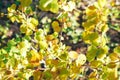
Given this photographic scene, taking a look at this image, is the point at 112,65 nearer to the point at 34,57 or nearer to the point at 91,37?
the point at 91,37

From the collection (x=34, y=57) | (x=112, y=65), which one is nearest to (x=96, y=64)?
(x=112, y=65)

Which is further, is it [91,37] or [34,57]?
[34,57]

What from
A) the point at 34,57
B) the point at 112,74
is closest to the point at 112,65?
the point at 112,74

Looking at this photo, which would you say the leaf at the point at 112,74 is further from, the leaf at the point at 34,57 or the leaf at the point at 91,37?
the leaf at the point at 34,57

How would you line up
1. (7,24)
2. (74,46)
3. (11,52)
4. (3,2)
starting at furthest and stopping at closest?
(3,2) → (7,24) → (74,46) → (11,52)

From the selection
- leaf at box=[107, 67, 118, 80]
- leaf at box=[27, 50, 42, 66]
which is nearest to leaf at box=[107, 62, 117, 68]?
leaf at box=[107, 67, 118, 80]

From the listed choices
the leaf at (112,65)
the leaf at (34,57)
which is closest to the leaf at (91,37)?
the leaf at (112,65)

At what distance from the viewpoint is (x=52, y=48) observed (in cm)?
127

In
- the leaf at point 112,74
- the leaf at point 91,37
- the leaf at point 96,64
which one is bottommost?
the leaf at point 112,74

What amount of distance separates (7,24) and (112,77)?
3.14 m

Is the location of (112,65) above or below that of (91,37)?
below

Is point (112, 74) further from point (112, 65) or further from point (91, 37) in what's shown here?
point (91, 37)

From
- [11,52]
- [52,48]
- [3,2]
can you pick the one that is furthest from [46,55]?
[3,2]

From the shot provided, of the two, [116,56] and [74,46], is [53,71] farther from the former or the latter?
[74,46]
